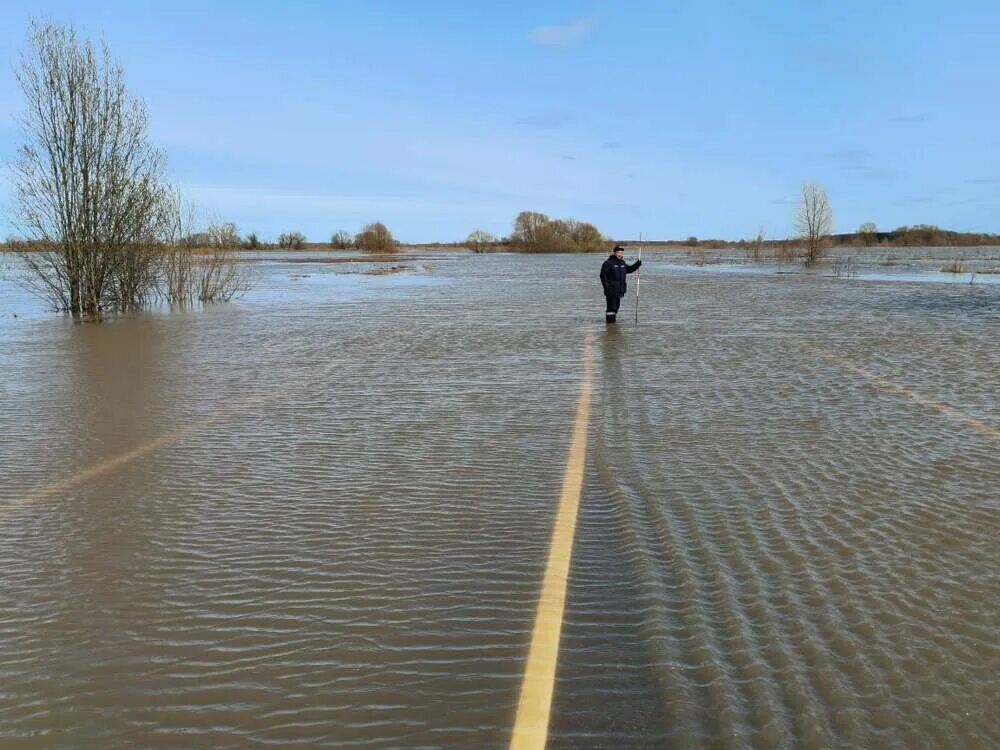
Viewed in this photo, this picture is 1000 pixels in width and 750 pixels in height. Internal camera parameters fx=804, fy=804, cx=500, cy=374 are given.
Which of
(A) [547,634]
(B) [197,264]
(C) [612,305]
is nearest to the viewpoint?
(A) [547,634]

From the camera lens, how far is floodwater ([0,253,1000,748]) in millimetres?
2930

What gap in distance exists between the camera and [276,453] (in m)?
6.88

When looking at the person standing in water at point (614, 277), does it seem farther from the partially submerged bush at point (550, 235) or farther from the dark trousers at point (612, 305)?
the partially submerged bush at point (550, 235)

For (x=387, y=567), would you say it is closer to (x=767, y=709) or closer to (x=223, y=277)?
(x=767, y=709)

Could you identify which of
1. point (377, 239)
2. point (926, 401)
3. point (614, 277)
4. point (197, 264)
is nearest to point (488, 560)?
point (926, 401)

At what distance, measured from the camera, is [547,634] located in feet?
11.4

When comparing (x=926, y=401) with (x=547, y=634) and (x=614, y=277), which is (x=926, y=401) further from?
(x=614, y=277)

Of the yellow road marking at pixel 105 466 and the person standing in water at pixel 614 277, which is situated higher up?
the person standing in water at pixel 614 277

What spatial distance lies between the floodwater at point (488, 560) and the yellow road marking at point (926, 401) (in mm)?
101

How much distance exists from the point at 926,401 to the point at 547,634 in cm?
731

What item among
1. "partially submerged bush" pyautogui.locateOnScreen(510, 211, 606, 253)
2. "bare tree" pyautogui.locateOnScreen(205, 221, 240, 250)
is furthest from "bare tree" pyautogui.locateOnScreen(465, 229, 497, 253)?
"bare tree" pyautogui.locateOnScreen(205, 221, 240, 250)

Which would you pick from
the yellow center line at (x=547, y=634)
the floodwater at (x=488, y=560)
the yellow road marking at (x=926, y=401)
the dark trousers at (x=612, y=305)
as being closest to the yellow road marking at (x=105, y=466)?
the floodwater at (x=488, y=560)

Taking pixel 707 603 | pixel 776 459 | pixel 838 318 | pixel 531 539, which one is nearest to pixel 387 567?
pixel 531 539

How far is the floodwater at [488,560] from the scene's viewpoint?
293 cm
